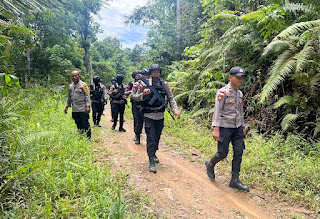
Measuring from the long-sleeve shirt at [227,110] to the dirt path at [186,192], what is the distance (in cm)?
112

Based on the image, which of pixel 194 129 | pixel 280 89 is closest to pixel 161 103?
pixel 194 129

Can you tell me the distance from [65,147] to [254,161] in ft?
12.0

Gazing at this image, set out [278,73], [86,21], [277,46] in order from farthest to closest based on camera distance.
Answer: [86,21] < [277,46] < [278,73]

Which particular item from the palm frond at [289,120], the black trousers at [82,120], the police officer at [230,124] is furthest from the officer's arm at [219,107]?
the black trousers at [82,120]

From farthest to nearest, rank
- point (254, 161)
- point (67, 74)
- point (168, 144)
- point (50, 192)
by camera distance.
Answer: point (67, 74), point (168, 144), point (254, 161), point (50, 192)

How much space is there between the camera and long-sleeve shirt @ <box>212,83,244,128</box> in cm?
332

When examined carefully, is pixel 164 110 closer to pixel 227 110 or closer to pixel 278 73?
pixel 227 110

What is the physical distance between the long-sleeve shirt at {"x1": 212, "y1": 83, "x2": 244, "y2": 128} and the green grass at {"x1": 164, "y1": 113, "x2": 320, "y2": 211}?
1133 mm

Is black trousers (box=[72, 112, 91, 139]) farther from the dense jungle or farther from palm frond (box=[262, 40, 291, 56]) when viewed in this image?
palm frond (box=[262, 40, 291, 56])

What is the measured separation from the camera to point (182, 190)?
3.30 meters

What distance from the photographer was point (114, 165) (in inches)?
161

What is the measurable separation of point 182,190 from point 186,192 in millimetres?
81

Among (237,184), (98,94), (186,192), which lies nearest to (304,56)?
(237,184)

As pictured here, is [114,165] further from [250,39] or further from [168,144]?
[250,39]
